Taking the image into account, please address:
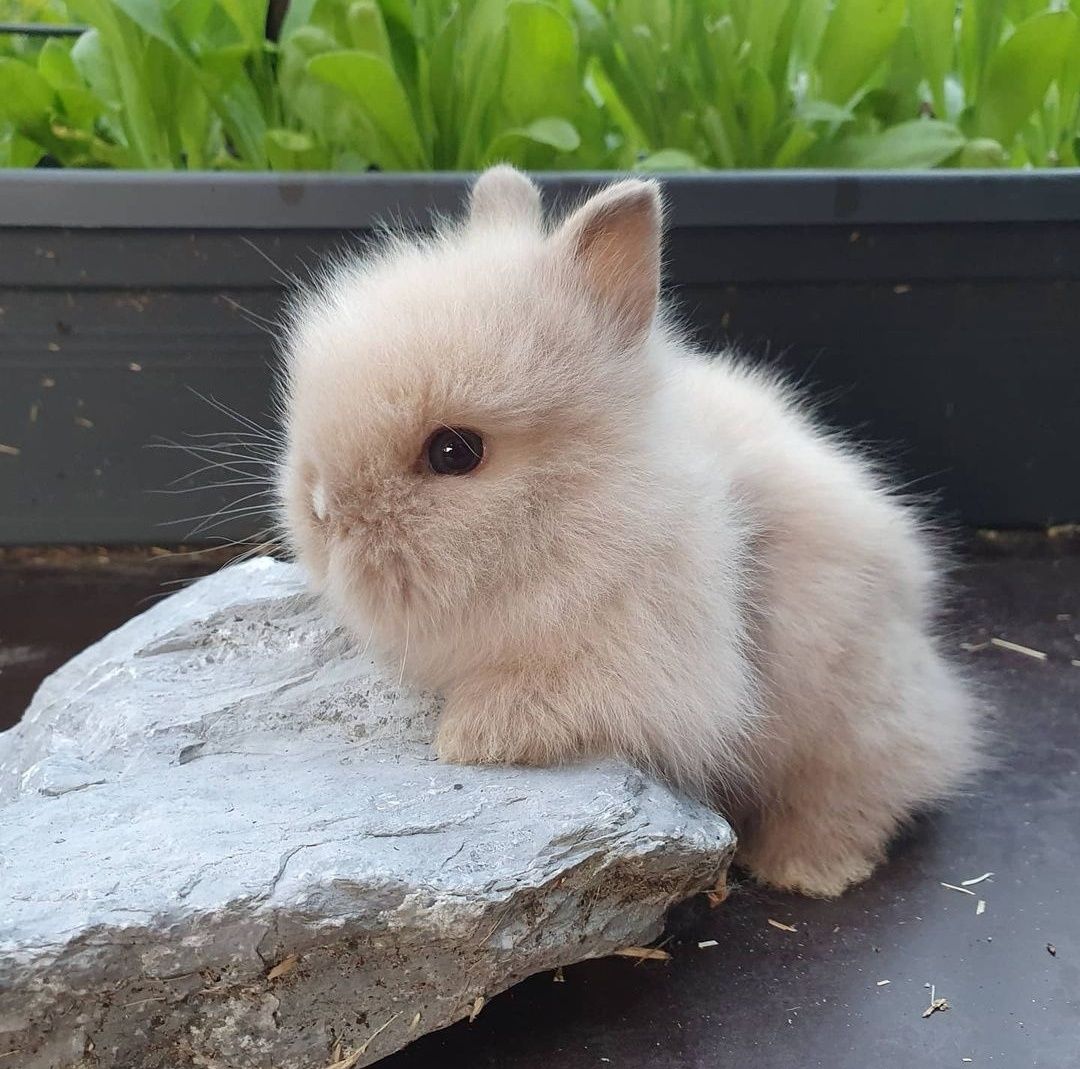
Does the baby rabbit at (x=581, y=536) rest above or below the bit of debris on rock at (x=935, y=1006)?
above

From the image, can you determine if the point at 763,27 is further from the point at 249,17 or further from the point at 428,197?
the point at 249,17

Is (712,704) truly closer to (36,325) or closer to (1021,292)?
(1021,292)

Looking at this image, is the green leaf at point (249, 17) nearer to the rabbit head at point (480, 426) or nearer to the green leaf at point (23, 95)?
the green leaf at point (23, 95)

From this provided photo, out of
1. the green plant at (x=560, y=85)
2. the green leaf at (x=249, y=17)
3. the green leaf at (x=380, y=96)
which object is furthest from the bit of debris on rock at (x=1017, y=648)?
the green leaf at (x=249, y=17)

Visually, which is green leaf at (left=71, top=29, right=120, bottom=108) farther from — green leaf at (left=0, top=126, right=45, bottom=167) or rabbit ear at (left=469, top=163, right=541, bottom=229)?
rabbit ear at (left=469, top=163, right=541, bottom=229)

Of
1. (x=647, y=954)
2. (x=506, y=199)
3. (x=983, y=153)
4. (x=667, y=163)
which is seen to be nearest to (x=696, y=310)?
(x=667, y=163)

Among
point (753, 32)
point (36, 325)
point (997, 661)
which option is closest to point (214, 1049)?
point (997, 661)
